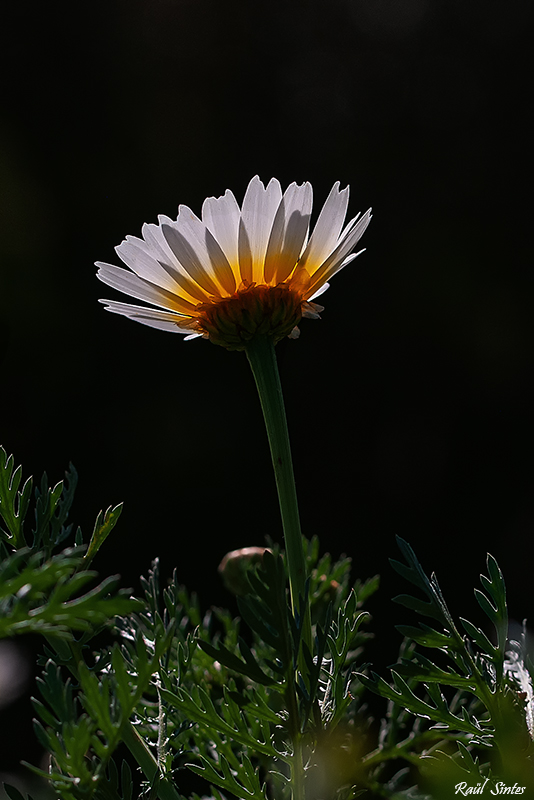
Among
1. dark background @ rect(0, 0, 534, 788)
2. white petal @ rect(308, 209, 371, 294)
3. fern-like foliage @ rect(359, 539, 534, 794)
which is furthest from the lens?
dark background @ rect(0, 0, 534, 788)

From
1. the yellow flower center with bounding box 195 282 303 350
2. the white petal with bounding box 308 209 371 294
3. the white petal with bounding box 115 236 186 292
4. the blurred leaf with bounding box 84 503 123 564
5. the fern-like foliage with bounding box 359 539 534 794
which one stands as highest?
the white petal with bounding box 115 236 186 292

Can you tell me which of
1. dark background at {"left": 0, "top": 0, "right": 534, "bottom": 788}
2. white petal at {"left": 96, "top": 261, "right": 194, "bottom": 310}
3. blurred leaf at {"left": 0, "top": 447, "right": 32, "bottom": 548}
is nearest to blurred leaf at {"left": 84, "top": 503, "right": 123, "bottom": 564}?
blurred leaf at {"left": 0, "top": 447, "right": 32, "bottom": 548}

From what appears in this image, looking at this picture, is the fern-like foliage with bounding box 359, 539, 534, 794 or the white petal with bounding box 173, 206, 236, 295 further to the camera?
the white petal with bounding box 173, 206, 236, 295

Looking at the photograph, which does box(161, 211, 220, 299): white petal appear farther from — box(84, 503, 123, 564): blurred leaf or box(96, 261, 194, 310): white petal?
box(84, 503, 123, 564): blurred leaf

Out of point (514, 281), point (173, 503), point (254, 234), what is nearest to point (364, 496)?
point (173, 503)

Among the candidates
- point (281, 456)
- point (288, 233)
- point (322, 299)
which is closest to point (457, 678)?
point (281, 456)

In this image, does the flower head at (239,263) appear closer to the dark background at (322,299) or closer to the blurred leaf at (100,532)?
the blurred leaf at (100,532)

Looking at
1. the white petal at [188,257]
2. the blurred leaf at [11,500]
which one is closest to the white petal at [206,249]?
the white petal at [188,257]

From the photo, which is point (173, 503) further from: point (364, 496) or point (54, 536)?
point (54, 536)
